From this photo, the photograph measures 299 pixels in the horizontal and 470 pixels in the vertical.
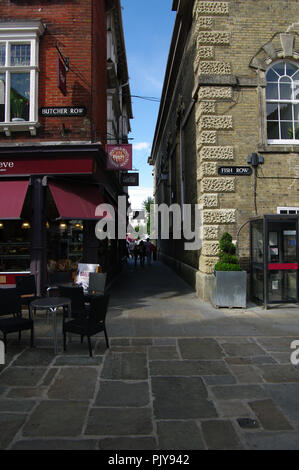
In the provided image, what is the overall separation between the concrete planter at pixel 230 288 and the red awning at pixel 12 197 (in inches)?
233

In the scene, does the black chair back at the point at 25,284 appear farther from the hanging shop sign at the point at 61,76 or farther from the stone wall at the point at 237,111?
the hanging shop sign at the point at 61,76

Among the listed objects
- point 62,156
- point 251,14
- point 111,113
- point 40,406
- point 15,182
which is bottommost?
point 40,406

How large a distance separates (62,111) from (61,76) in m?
0.96

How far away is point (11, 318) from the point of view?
607 cm

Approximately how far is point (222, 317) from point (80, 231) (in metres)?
5.27

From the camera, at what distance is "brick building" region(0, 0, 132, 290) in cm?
936

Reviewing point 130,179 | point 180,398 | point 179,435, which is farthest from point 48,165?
point 179,435

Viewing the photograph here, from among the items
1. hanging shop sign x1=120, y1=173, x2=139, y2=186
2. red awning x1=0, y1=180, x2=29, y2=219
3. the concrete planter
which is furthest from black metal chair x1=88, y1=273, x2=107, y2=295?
hanging shop sign x1=120, y1=173, x2=139, y2=186

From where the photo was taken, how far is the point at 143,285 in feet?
45.3

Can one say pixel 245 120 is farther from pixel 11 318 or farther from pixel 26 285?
pixel 11 318

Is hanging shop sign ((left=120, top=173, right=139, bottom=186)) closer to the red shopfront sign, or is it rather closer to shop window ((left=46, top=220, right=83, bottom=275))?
shop window ((left=46, top=220, right=83, bottom=275))

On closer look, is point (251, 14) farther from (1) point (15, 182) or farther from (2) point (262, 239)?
(1) point (15, 182)

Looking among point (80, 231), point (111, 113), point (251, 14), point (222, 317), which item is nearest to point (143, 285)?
point (80, 231)

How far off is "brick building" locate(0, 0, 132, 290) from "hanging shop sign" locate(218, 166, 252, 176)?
3856 millimetres
